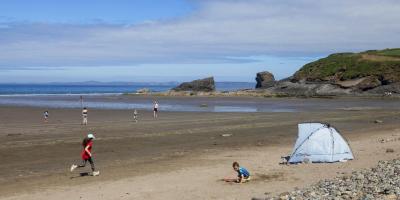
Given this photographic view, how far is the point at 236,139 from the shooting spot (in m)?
29.9

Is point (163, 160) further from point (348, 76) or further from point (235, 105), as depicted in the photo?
point (348, 76)

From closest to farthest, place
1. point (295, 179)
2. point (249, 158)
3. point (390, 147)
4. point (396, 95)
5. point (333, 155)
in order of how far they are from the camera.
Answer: point (295, 179) → point (333, 155) → point (249, 158) → point (390, 147) → point (396, 95)

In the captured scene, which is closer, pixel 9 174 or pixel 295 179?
pixel 295 179

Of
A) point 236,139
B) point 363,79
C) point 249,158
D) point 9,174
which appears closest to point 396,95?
point 363,79

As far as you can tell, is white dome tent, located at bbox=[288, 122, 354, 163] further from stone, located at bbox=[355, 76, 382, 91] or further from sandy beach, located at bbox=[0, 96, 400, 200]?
stone, located at bbox=[355, 76, 382, 91]

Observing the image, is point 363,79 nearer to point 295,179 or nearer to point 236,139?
point 236,139

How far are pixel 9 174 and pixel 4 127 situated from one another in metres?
19.0

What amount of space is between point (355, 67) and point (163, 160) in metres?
98.9

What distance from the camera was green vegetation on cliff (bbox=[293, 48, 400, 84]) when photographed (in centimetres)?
10570

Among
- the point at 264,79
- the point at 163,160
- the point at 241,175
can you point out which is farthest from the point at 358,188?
the point at 264,79

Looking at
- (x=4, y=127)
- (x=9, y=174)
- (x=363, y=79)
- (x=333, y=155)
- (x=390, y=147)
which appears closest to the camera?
(x=9, y=174)

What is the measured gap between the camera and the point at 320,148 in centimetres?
2111

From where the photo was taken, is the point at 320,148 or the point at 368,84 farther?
the point at 368,84

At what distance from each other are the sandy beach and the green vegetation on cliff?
72168mm
